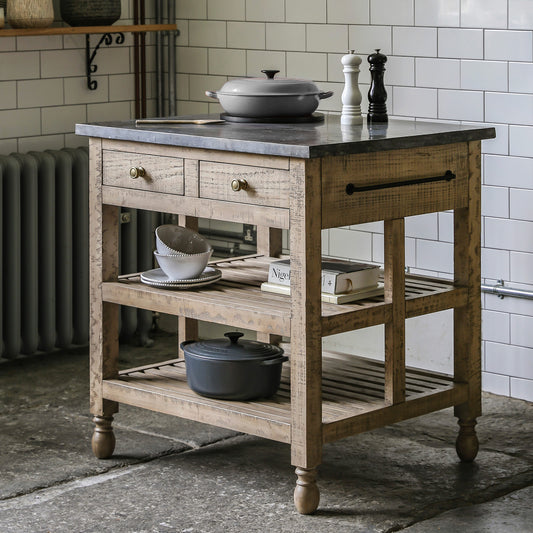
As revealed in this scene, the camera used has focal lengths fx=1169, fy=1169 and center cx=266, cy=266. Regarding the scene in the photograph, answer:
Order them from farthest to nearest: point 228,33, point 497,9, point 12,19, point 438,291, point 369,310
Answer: point 228,33 < point 12,19 < point 497,9 < point 438,291 < point 369,310

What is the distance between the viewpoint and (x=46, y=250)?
513 cm

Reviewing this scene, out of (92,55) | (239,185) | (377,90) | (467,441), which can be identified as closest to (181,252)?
(239,185)

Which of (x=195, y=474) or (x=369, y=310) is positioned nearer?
(x=369, y=310)

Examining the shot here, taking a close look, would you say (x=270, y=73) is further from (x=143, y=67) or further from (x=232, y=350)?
(x=143, y=67)

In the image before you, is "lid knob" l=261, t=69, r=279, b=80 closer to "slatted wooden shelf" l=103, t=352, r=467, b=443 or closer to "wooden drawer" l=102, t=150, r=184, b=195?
"wooden drawer" l=102, t=150, r=184, b=195

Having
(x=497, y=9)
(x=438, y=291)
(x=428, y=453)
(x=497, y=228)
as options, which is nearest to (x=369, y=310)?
(x=438, y=291)

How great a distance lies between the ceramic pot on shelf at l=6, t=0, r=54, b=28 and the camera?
16.1 feet

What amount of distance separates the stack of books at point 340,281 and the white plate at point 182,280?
182 millimetres

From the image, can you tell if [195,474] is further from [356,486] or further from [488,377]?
[488,377]

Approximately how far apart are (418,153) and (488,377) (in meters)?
1.50

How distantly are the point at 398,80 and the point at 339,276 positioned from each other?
1.52 metres

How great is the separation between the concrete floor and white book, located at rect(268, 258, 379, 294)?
63 cm

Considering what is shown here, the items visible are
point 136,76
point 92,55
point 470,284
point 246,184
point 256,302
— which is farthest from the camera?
point 136,76

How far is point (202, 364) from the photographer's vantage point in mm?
3693
